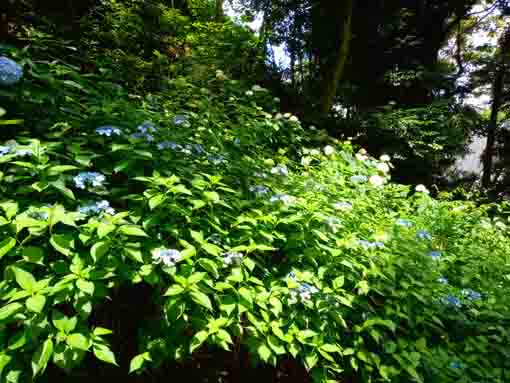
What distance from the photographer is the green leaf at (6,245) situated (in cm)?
95

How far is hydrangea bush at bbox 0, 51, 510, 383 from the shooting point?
3.30 feet

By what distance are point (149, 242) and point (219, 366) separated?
0.82 m

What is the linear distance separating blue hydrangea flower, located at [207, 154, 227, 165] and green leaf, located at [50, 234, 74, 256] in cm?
91

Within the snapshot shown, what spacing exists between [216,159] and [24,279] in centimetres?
113

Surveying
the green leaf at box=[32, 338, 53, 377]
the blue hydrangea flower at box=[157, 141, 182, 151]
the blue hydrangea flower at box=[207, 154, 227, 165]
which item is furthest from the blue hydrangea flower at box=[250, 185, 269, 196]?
the green leaf at box=[32, 338, 53, 377]

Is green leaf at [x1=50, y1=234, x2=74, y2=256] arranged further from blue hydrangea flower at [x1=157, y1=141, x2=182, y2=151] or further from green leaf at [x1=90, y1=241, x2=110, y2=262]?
blue hydrangea flower at [x1=157, y1=141, x2=182, y2=151]

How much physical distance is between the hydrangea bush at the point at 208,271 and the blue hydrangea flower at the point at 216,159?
1 centimetres

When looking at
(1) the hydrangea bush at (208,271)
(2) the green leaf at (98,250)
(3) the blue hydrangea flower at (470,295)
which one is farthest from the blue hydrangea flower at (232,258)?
(3) the blue hydrangea flower at (470,295)

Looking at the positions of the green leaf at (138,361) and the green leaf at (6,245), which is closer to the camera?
the green leaf at (6,245)

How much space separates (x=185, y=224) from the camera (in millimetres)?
A: 1367

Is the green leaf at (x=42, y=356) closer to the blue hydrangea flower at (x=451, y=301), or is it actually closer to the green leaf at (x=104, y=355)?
the green leaf at (x=104, y=355)

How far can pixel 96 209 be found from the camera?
1.17 m

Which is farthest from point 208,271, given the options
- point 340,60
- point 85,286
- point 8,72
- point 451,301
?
point 340,60

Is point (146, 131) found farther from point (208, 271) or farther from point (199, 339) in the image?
point (199, 339)
